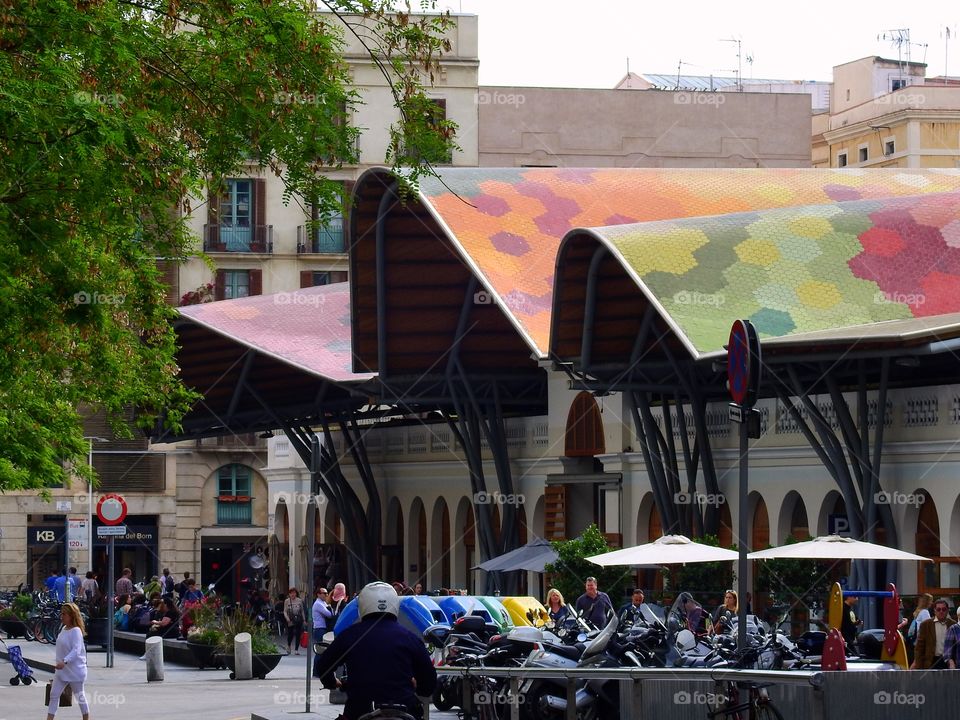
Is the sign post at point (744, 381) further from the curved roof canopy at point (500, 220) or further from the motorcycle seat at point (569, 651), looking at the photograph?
the curved roof canopy at point (500, 220)

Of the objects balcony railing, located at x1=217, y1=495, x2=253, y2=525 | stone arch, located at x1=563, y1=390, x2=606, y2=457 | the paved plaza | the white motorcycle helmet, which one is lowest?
the paved plaza

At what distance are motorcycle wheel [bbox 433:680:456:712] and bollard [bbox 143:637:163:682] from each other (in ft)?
24.2

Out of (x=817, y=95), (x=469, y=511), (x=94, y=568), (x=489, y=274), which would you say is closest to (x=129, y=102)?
(x=489, y=274)

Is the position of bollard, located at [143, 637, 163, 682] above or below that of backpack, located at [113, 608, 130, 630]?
below

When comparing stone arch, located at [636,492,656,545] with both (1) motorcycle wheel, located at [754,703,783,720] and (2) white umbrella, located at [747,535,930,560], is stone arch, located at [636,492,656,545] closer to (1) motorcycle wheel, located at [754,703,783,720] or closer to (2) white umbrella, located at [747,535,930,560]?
(2) white umbrella, located at [747,535,930,560]

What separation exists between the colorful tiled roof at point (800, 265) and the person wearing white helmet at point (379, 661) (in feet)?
66.0

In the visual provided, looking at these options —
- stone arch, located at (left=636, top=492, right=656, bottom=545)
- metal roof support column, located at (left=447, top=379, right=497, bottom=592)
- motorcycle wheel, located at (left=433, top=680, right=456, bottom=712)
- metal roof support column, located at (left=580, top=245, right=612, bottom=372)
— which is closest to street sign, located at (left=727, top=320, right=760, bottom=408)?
motorcycle wheel, located at (left=433, top=680, right=456, bottom=712)

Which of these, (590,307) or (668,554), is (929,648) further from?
(590,307)

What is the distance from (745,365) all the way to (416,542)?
41581mm

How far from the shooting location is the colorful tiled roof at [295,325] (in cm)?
4650

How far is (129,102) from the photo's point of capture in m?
15.1

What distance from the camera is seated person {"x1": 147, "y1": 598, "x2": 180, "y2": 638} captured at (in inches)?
1576

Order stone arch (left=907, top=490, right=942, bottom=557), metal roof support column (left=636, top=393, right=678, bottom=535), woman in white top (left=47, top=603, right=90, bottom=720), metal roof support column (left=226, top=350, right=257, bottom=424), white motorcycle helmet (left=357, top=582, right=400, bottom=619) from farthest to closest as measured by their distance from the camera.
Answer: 1. metal roof support column (left=226, top=350, right=257, bottom=424)
2. metal roof support column (left=636, top=393, right=678, bottom=535)
3. stone arch (left=907, top=490, right=942, bottom=557)
4. woman in white top (left=47, top=603, right=90, bottom=720)
5. white motorcycle helmet (left=357, top=582, right=400, bottom=619)

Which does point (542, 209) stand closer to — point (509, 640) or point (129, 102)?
point (509, 640)
